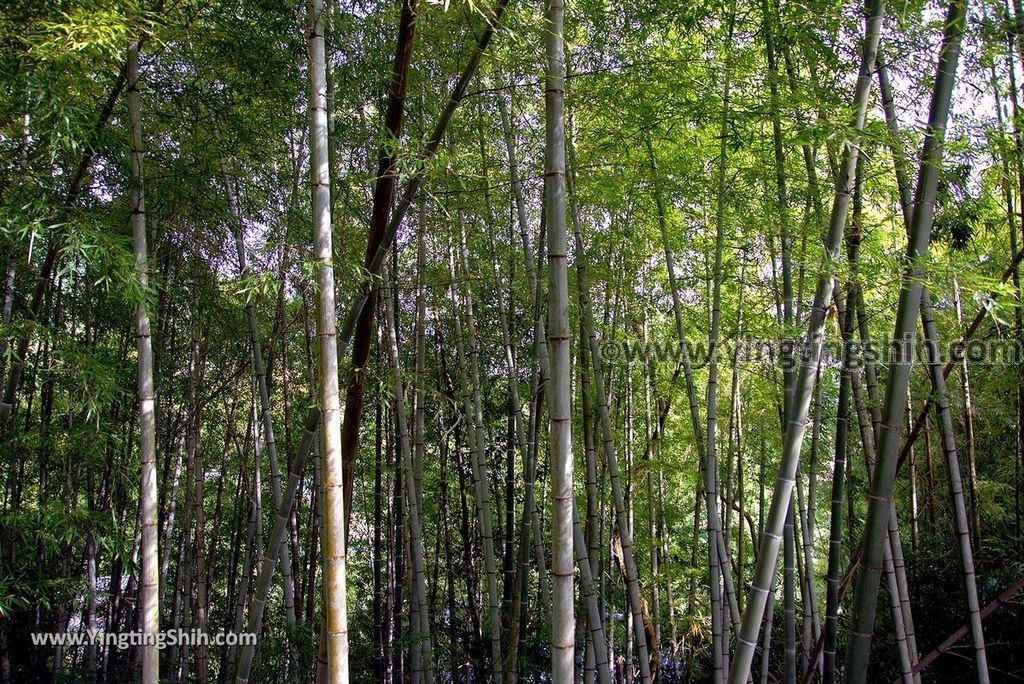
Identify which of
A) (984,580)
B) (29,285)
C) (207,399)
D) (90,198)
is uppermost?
(90,198)

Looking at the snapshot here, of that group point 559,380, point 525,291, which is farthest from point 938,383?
point 525,291

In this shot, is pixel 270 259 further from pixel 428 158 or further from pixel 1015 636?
pixel 1015 636

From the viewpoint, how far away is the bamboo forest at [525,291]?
8.11ft

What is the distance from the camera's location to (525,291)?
16.5ft

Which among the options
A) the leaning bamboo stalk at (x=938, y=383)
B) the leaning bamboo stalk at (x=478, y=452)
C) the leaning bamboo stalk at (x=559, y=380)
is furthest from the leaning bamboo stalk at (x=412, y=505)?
the leaning bamboo stalk at (x=938, y=383)

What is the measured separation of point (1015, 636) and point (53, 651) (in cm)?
704

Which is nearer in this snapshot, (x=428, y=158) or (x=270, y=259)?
(x=428, y=158)

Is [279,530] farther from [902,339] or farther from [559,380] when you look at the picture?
[902,339]

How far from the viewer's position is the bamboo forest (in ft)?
8.11

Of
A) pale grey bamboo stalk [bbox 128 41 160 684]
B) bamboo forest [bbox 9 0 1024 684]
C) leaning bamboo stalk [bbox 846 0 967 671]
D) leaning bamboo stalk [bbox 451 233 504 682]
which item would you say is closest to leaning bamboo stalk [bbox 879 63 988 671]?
bamboo forest [bbox 9 0 1024 684]

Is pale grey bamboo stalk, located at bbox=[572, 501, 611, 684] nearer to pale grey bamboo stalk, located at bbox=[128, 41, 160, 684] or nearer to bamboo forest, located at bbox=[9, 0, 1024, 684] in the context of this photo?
bamboo forest, located at bbox=[9, 0, 1024, 684]

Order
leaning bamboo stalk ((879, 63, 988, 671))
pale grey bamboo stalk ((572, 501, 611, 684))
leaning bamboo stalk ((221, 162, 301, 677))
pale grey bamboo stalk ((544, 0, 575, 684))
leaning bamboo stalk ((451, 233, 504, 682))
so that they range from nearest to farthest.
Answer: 1. pale grey bamboo stalk ((544, 0, 575, 684))
2. leaning bamboo stalk ((879, 63, 988, 671))
3. pale grey bamboo stalk ((572, 501, 611, 684))
4. leaning bamboo stalk ((221, 162, 301, 677))
5. leaning bamboo stalk ((451, 233, 504, 682))

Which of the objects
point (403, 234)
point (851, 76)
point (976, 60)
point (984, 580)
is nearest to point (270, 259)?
point (403, 234)

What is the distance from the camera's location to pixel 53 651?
564cm
